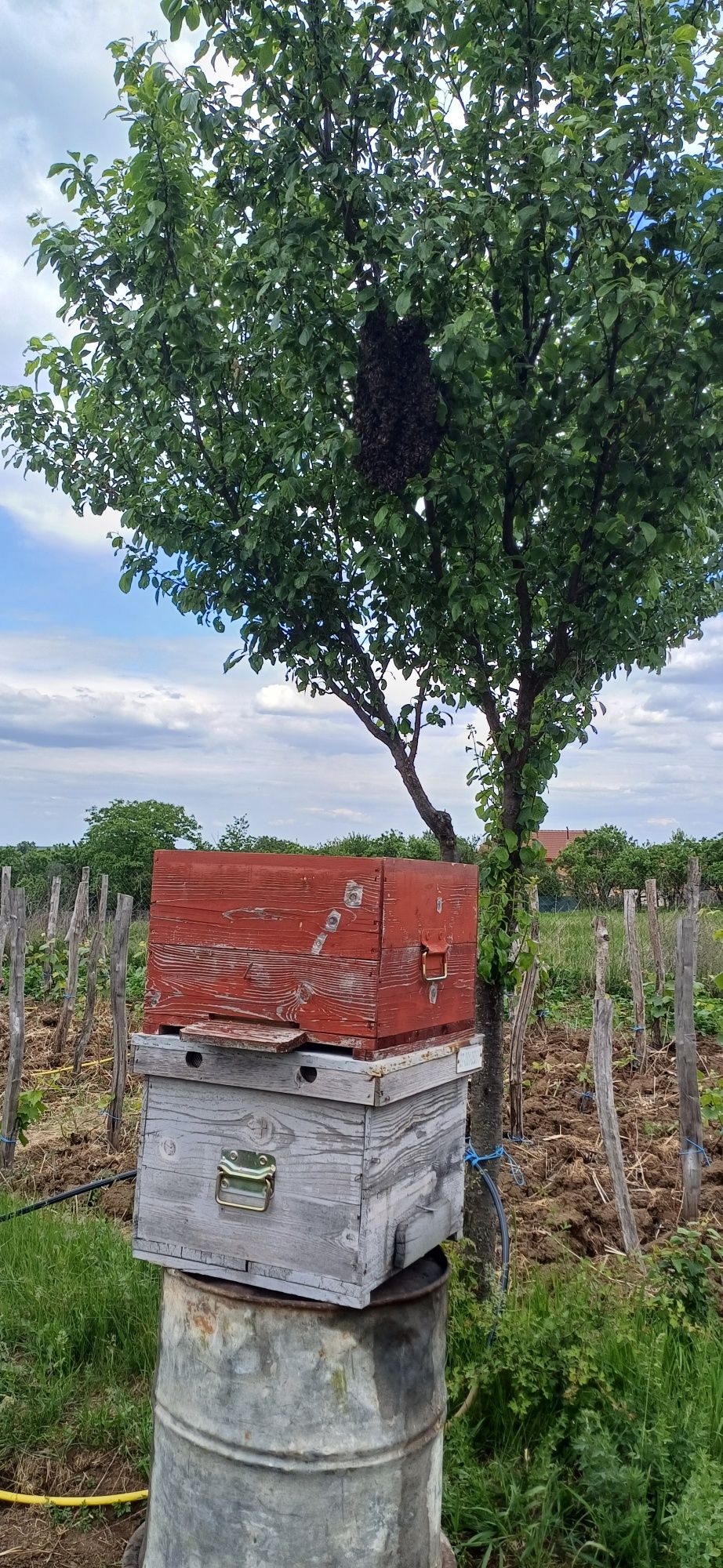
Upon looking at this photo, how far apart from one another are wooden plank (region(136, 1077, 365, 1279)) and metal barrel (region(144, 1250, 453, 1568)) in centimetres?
11

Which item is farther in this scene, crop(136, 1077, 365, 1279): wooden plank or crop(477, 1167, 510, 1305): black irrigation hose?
crop(477, 1167, 510, 1305): black irrigation hose

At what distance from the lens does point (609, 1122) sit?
4.93 m

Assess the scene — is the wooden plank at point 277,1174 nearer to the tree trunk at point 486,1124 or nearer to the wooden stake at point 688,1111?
the tree trunk at point 486,1124

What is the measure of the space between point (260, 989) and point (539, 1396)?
6.63 ft

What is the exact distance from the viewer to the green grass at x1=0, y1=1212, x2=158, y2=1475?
3.56m

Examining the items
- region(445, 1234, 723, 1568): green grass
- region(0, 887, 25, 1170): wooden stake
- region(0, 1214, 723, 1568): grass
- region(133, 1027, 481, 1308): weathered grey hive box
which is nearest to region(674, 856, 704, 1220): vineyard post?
region(0, 1214, 723, 1568): grass

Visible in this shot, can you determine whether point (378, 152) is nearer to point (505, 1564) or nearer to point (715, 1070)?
point (505, 1564)

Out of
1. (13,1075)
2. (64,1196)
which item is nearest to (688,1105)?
(64,1196)

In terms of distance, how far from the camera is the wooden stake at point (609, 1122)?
4836 millimetres

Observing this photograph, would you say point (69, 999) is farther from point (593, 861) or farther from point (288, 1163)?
point (593, 861)

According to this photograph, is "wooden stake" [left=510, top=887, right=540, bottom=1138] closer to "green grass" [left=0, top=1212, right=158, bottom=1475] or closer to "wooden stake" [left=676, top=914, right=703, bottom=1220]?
"wooden stake" [left=676, top=914, right=703, bottom=1220]

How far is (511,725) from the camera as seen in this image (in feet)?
13.6

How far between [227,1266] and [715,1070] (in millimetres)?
7279

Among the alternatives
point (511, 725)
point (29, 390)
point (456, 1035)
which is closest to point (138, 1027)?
point (29, 390)
